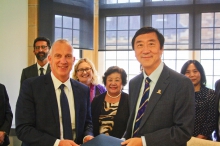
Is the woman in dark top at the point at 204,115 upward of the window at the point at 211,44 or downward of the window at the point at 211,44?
downward

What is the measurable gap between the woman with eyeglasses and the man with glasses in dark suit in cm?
53

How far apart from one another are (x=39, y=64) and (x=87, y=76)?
826 millimetres

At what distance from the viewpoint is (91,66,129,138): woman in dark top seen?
2.69m

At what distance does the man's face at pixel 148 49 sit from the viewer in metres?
1.68

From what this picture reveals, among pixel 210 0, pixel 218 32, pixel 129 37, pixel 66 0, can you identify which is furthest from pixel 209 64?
pixel 66 0

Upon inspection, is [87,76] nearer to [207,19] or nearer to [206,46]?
[206,46]

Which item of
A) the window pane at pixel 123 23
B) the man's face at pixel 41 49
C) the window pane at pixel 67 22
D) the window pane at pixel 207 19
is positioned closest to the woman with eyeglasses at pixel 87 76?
the man's face at pixel 41 49

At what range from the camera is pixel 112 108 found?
2.79m

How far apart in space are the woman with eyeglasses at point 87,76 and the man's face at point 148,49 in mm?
1643

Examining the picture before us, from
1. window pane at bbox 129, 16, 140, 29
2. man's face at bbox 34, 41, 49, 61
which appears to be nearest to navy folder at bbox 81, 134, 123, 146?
man's face at bbox 34, 41, 49, 61

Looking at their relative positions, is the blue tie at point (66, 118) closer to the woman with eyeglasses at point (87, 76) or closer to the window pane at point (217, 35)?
the woman with eyeglasses at point (87, 76)

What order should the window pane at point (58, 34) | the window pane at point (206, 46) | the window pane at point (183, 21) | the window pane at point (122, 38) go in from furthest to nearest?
1. the window pane at point (122, 38)
2. the window pane at point (183, 21)
3. the window pane at point (206, 46)
4. the window pane at point (58, 34)

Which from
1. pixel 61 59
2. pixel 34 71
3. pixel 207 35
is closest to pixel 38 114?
pixel 61 59

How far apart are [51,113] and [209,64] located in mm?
3530
